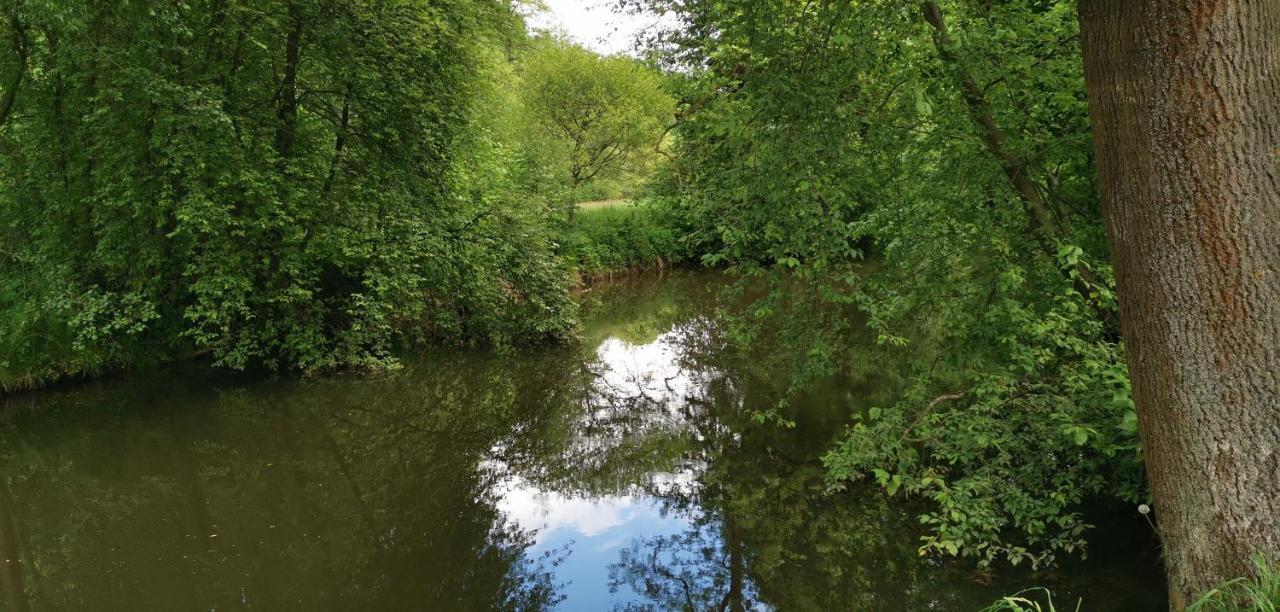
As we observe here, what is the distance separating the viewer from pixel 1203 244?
2.25 m

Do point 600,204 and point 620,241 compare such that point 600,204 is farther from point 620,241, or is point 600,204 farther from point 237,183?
point 237,183

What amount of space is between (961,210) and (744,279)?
5.90 feet

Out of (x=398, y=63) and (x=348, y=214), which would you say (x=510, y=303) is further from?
(x=398, y=63)

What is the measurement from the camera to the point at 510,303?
12.2 metres

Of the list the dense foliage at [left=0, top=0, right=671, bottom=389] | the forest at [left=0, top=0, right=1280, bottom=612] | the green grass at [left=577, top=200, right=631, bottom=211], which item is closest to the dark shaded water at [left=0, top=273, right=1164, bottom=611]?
the forest at [left=0, top=0, right=1280, bottom=612]

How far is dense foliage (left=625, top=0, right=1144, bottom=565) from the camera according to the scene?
174 inches

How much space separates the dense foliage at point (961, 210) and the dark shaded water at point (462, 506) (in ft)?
1.77

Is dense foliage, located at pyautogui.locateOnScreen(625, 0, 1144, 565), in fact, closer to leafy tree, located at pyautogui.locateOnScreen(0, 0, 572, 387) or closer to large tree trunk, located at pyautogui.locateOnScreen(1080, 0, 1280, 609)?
large tree trunk, located at pyautogui.locateOnScreen(1080, 0, 1280, 609)

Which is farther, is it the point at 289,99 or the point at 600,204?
the point at 600,204

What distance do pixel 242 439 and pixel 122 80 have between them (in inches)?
182

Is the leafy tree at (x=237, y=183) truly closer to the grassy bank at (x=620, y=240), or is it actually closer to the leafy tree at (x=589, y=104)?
the grassy bank at (x=620, y=240)

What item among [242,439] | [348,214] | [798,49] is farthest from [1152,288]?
[348,214]

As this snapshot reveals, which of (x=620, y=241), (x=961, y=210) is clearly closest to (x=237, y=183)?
(x=961, y=210)

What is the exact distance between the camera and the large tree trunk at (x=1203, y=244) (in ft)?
7.20
